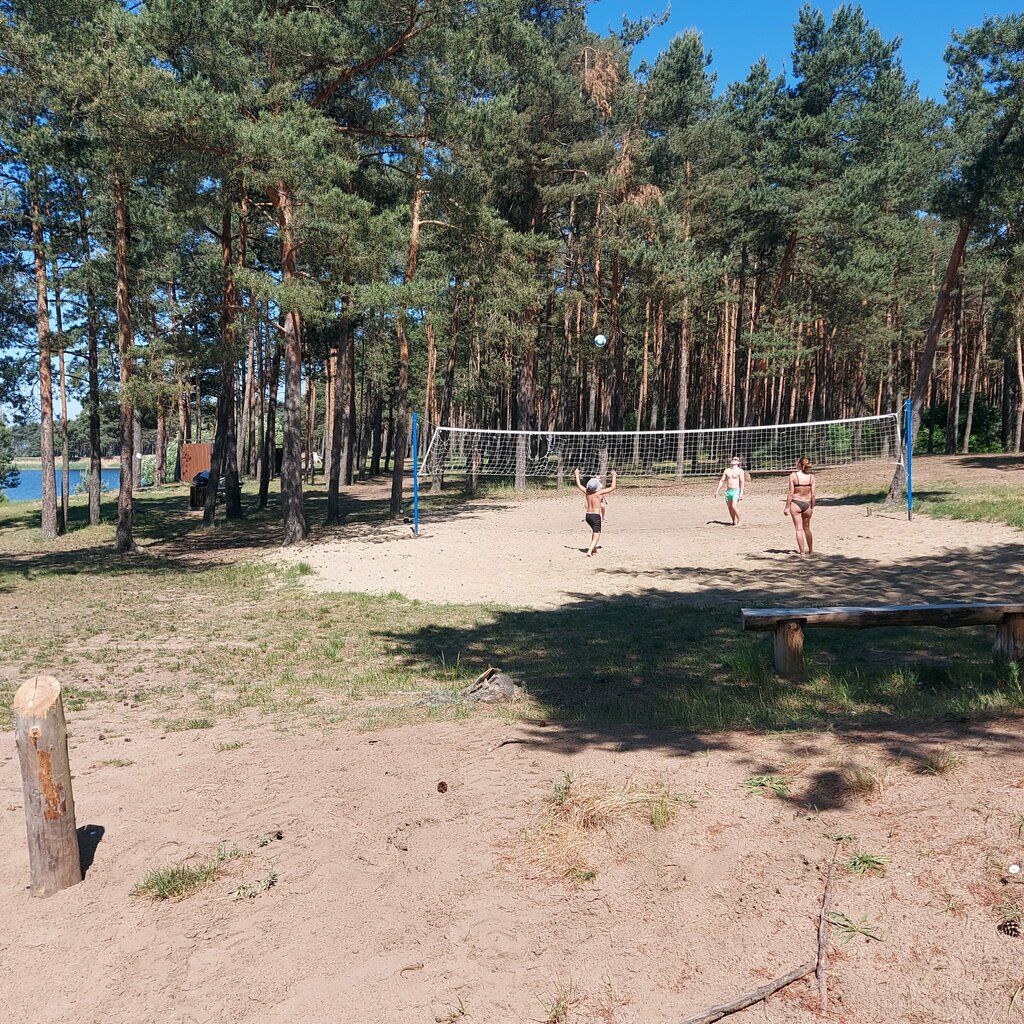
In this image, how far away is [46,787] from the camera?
13.5 ft

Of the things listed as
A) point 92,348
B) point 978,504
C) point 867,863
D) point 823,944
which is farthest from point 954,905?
point 92,348

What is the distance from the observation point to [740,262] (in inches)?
1550

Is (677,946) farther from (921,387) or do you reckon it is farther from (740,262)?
(740,262)

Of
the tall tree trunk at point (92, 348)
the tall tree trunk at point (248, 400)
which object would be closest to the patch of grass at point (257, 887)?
the tall tree trunk at point (92, 348)

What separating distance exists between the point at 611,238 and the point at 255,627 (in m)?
23.7

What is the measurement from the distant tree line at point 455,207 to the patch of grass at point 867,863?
50.0 ft

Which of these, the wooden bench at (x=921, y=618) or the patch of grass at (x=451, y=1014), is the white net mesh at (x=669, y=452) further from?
the patch of grass at (x=451, y=1014)

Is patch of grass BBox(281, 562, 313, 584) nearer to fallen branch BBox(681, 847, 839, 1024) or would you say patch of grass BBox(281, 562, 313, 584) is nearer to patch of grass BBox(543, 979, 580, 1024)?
patch of grass BBox(543, 979, 580, 1024)

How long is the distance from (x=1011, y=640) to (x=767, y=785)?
3705 mm

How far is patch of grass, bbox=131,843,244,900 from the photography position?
13.4 ft

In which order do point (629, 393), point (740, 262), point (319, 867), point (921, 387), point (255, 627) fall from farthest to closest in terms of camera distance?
point (629, 393) < point (740, 262) < point (921, 387) < point (255, 627) < point (319, 867)

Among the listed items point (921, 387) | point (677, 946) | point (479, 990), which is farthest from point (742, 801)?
point (921, 387)

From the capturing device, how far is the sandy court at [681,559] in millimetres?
12047

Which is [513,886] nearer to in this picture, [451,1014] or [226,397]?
[451,1014]
